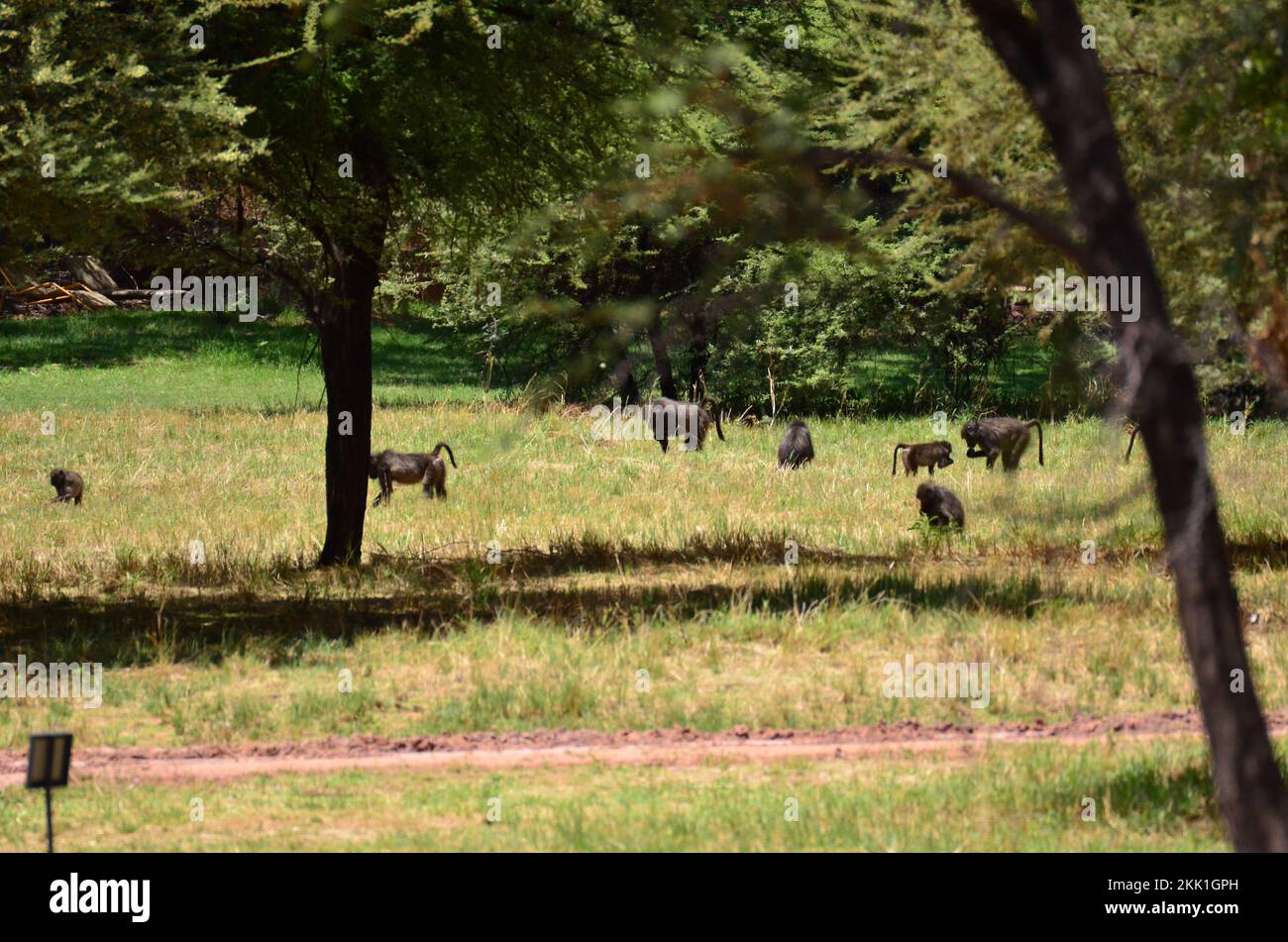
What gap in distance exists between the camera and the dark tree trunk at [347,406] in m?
18.1

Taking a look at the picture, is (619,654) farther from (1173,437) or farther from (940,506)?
(940,506)

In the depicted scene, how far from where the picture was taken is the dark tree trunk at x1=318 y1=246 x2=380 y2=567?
18078 mm

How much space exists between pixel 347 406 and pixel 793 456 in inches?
387

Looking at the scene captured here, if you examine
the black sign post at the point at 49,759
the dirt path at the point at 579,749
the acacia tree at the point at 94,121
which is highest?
the acacia tree at the point at 94,121

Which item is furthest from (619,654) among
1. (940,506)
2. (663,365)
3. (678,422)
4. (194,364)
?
(194,364)

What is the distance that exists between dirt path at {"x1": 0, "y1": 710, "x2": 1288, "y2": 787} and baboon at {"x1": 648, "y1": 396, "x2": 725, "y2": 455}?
60.3 ft

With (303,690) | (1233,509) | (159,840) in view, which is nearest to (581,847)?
(159,840)

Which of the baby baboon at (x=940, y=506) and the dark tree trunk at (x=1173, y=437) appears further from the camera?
the baby baboon at (x=940, y=506)

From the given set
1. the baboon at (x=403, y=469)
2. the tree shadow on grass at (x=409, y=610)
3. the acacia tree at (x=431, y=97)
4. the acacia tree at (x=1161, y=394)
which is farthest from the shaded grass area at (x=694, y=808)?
the baboon at (x=403, y=469)

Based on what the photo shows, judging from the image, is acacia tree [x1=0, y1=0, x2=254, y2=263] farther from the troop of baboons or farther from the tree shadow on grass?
the troop of baboons

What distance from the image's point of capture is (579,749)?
34.4 feet

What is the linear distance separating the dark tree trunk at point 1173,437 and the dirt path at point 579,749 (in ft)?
11.0

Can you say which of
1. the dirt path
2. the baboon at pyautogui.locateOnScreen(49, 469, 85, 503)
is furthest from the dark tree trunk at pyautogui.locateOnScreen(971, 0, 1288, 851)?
the baboon at pyautogui.locateOnScreen(49, 469, 85, 503)

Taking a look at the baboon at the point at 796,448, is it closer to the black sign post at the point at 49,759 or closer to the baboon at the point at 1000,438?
the baboon at the point at 1000,438
